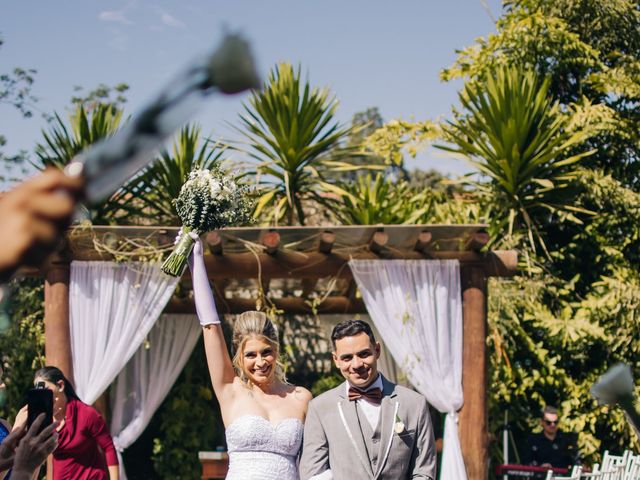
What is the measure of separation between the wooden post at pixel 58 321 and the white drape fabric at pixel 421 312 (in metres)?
2.55

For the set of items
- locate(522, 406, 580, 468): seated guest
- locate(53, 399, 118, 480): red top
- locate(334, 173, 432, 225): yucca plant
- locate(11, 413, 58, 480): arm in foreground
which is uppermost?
locate(334, 173, 432, 225): yucca plant

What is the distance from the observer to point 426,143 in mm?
12258

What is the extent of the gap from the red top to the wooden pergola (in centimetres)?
268

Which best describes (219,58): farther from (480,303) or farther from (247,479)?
(480,303)

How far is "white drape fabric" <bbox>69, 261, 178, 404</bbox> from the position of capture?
838 cm

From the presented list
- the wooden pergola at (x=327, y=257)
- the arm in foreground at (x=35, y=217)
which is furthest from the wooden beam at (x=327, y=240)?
the arm in foreground at (x=35, y=217)

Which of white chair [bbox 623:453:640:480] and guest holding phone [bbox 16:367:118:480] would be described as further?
white chair [bbox 623:453:640:480]

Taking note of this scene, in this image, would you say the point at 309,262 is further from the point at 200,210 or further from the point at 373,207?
the point at 200,210

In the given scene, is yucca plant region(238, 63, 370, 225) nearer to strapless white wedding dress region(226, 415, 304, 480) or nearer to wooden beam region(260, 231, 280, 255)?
wooden beam region(260, 231, 280, 255)

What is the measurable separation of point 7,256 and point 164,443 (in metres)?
10.1

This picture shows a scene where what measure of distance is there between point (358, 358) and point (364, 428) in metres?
0.28

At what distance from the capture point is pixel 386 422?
12.3 ft

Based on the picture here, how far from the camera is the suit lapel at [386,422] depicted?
12.2ft

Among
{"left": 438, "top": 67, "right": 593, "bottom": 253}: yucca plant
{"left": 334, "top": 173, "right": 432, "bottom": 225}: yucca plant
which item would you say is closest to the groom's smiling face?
{"left": 334, "top": 173, "right": 432, "bottom": 225}: yucca plant
